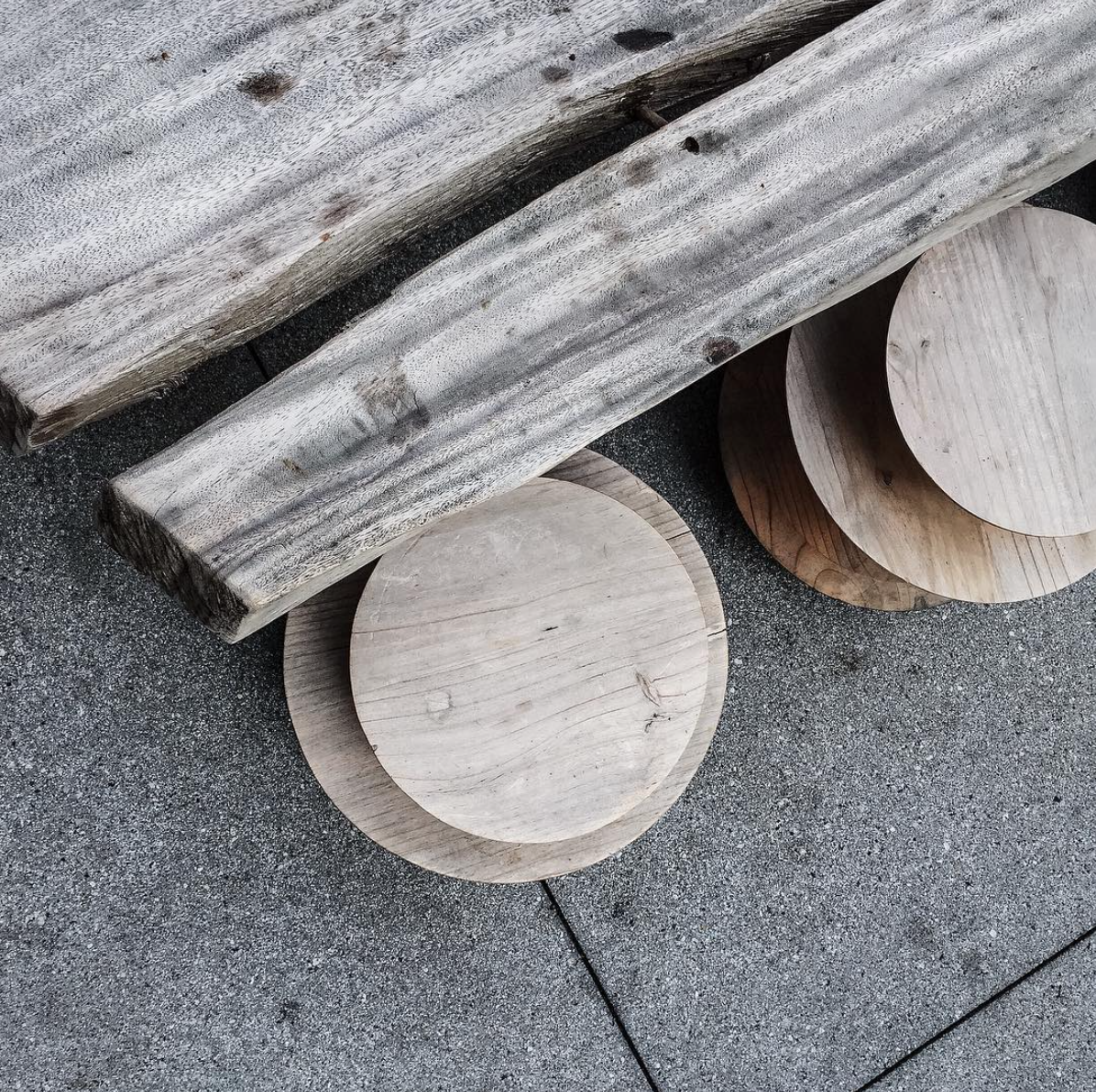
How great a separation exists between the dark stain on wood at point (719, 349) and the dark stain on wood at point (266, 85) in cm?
77

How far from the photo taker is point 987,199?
1.59 metres

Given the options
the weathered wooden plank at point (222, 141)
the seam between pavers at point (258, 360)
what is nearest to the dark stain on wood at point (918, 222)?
the weathered wooden plank at point (222, 141)

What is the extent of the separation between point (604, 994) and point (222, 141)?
2.15 meters

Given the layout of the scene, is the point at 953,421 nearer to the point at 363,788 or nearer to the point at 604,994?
the point at 363,788

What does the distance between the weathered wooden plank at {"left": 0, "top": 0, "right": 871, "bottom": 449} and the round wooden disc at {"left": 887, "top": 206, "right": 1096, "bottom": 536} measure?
34.3 inches

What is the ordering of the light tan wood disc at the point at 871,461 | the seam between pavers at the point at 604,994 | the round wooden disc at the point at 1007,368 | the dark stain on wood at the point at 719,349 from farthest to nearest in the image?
the seam between pavers at the point at 604,994 → the light tan wood disc at the point at 871,461 → the round wooden disc at the point at 1007,368 → the dark stain on wood at the point at 719,349

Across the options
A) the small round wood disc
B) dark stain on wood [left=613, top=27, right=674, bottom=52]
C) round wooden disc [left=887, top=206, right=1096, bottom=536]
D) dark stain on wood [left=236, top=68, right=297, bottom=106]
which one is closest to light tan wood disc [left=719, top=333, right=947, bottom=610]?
round wooden disc [left=887, top=206, right=1096, bottom=536]

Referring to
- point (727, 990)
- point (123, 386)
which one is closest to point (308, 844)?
point (727, 990)

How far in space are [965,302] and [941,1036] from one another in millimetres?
1963

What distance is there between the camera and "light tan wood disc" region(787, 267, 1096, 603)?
2.17m

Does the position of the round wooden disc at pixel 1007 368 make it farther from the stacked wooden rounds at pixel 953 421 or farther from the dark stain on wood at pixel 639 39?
the dark stain on wood at pixel 639 39

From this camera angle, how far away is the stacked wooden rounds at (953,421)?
2.03m

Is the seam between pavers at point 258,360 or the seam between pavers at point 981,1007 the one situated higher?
the seam between pavers at point 258,360

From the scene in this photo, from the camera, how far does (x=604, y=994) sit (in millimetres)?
2457
